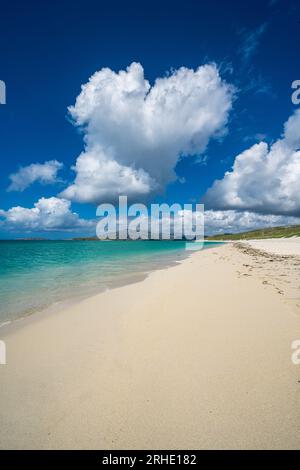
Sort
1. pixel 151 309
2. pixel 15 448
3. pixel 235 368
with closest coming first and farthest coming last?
pixel 15 448 < pixel 235 368 < pixel 151 309

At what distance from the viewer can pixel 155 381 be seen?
3965 mm

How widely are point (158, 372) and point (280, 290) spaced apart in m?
7.79

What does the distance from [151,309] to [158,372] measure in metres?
4.08

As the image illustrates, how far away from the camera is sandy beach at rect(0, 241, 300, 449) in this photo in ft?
9.50

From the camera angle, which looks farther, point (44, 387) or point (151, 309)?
point (151, 309)

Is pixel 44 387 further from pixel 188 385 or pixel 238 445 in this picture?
pixel 238 445

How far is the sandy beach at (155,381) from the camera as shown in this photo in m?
2.90

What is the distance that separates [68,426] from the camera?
120 inches

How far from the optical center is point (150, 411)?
3.27 m
